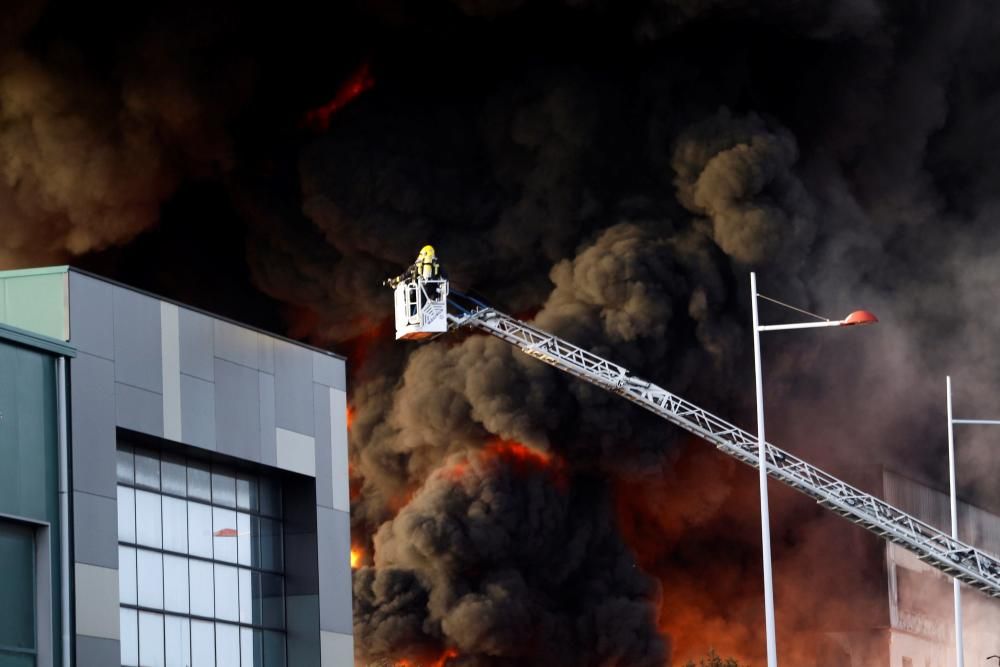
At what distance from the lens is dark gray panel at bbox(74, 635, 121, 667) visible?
29.4m

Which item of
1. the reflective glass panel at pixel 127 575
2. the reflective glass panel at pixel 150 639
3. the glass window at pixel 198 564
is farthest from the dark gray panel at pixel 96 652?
the reflective glass panel at pixel 150 639

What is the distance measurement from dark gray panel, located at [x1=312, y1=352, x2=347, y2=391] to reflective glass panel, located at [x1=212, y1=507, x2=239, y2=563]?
3171mm

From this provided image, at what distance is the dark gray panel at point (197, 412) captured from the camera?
32594 millimetres

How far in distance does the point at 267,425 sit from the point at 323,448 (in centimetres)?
168

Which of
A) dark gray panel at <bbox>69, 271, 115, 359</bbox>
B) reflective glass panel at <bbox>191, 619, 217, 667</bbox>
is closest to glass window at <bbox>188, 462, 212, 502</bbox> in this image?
reflective glass panel at <bbox>191, 619, 217, 667</bbox>

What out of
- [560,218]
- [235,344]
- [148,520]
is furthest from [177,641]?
[560,218]

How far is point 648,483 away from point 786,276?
6.68 meters

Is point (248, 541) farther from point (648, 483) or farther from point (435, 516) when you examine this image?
point (648, 483)

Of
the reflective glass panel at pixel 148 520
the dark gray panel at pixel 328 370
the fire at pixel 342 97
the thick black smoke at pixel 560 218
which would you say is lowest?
the reflective glass panel at pixel 148 520

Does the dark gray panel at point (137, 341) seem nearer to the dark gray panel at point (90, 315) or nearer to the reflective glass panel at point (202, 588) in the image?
the dark gray panel at point (90, 315)

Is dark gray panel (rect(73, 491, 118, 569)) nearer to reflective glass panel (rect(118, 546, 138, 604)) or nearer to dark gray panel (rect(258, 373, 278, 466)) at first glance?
reflective glass panel (rect(118, 546, 138, 604))

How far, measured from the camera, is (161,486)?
32.4 metres

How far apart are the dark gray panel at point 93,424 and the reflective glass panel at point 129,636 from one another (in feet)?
6.03

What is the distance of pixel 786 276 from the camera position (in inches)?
2346
